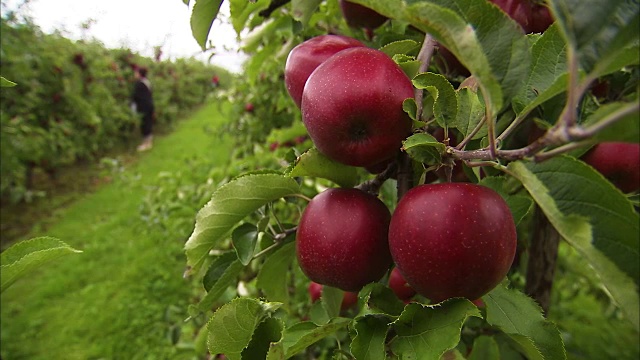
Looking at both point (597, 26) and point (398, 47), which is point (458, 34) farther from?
point (398, 47)

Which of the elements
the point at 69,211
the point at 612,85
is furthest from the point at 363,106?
the point at 69,211

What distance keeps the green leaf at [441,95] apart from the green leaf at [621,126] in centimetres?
20

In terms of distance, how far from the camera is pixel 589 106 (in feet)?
2.41

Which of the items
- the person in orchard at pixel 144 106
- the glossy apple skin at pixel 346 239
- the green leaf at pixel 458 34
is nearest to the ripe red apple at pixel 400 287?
the glossy apple skin at pixel 346 239

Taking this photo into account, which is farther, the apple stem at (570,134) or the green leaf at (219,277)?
the green leaf at (219,277)

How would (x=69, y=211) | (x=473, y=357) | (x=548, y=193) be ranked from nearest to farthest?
1. (x=548, y=193)
2. (x=473, y=357)
3. (x=69, y=211)

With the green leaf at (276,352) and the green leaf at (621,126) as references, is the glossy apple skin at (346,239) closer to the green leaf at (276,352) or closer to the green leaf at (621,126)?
the green leaf at (276,352)

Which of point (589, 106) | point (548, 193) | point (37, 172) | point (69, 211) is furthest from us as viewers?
point (37, 172)

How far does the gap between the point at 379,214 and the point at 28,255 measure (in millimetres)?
448

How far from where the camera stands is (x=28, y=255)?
0.59 metres

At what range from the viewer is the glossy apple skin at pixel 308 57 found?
70cm

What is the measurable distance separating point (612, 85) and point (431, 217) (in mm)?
457

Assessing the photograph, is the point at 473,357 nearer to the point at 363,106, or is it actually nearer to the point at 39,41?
the point at 363,106

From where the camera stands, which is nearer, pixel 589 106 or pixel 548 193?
pixel 548 193
